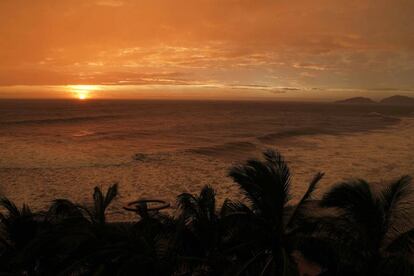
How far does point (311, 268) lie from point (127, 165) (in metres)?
24.0

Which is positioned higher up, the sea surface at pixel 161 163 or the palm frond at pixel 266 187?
the palm frond at pixel 266 187

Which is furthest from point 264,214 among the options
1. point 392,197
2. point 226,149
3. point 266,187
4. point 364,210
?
point 226,149

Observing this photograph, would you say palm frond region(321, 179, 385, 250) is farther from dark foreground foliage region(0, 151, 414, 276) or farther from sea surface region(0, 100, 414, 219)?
sea surface region(0, 100, 414, 219)

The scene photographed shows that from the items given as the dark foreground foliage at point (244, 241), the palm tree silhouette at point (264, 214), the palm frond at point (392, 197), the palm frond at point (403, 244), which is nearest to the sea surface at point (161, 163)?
the dark foreground foliage at point (244, 241)

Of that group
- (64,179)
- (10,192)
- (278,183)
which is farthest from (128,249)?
(64,179)

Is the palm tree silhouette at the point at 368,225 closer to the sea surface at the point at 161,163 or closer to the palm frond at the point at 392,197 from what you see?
the palm frond at the point at 392,197

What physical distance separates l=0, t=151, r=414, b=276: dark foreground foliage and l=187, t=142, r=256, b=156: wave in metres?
31.4

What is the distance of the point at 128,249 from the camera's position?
7648mm

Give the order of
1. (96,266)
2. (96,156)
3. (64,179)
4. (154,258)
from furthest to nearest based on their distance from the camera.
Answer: (96,156) < (64,179) < (96,266) < (154,258)

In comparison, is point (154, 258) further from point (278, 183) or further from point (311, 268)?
point (311, 268)

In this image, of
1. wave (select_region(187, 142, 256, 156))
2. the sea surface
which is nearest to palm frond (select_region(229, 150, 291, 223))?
the sea surface

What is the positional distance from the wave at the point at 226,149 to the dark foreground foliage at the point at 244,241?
3145 cm

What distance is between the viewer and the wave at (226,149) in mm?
41481

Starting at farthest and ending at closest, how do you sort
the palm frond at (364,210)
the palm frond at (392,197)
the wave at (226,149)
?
the wave at (226,149) < the palm frond at (392,197) < the palm frond at (364,210)
